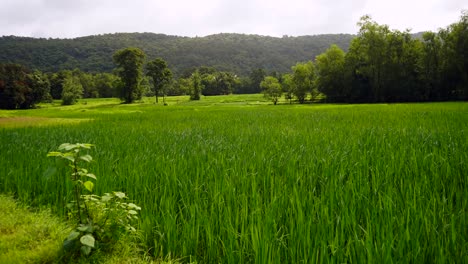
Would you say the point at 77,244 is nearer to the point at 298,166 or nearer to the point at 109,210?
the point at 109,210

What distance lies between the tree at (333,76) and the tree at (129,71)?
3833 cm

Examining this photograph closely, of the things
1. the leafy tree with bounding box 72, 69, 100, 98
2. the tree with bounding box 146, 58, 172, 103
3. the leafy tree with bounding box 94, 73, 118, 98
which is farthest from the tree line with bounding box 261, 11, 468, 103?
the leafy tree with bounding box 72, 69, 100, 98

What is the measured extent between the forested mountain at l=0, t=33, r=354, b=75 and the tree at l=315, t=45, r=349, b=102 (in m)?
91.6

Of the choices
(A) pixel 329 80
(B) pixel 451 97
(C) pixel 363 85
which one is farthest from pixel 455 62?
(A) pixel 329 80

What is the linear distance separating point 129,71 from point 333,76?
139ft

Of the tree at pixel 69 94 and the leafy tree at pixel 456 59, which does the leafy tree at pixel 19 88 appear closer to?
the tree at pixel 69 94

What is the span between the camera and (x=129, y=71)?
64625 mm

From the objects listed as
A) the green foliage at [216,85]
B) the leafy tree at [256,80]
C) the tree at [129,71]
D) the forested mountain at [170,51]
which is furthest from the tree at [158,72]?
the forested mountain at [170,51]

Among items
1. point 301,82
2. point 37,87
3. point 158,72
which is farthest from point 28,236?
point 158,72

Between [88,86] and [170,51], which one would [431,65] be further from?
[170,51]

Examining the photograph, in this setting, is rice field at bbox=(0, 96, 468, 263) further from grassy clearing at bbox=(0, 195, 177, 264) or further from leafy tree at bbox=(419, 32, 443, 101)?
leafy tree at bbox=(419, 32, 443, 101)

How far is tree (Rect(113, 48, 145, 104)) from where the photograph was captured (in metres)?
64.5

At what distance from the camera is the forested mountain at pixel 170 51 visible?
11790 cm

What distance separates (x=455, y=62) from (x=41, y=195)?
171 ft
